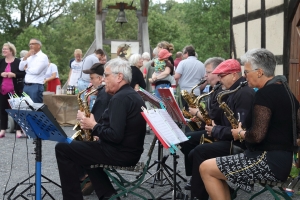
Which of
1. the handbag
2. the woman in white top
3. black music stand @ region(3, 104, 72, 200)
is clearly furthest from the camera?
the woman in white top

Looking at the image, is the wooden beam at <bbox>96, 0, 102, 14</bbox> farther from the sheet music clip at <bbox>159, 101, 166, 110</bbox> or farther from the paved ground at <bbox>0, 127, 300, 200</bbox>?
the sheet music clip at <bbox>159, 101, 166, 110</bbox>

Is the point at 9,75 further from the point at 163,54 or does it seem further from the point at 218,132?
the point at 218,132

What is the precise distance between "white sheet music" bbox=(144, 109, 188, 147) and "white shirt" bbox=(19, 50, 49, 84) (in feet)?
19.2

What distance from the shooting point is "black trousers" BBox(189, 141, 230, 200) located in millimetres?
5773

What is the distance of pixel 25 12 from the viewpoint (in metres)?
49.0

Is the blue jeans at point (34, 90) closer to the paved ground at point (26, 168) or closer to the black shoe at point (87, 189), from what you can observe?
the paved ground at point (26, 168)

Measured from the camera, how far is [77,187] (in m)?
5.79

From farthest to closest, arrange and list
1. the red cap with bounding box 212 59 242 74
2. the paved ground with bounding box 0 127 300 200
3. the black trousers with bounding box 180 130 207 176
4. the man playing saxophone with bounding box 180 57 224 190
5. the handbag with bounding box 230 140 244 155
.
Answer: the black trousers with bounding box 180 130 207 176, the paved ground with bounding box 0 127 300 200, the man playing saxophone with bounding box 180 57 224 190, the red cap with bounding box 212 59 242 74, the handbag with bounding box 230 140 244 155

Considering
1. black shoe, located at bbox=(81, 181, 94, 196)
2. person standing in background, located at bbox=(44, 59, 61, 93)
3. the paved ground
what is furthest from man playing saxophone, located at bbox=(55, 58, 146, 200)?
person standing in background, located at bbox=(44, 59, 61, 93)

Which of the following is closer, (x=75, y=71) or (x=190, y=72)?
(x=190, y=72)

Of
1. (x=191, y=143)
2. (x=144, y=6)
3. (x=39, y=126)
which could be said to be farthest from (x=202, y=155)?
(x=144, y=6)

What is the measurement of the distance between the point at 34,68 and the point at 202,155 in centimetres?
567

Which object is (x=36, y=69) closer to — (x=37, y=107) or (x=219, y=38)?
(x=37, y=107)

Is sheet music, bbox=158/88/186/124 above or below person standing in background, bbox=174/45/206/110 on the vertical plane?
below
